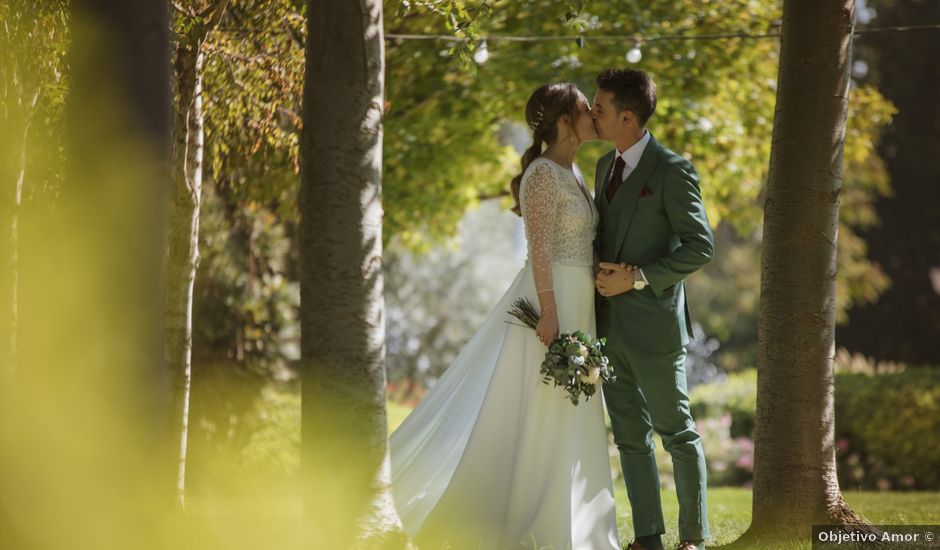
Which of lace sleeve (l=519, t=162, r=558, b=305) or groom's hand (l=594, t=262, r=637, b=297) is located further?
lace sleeve (l=519, t=162, r=558, b=305)

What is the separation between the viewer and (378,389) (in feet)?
15.1

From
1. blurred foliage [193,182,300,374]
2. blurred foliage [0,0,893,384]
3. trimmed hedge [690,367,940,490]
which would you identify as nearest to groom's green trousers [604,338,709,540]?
blurred foliage [0,0,893,384]

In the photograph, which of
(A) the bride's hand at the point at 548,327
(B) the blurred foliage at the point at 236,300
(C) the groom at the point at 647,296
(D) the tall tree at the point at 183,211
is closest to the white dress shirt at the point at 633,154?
(C) the groom at the point at 647,296

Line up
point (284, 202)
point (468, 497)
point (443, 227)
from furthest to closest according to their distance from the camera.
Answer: point (443, 227) < point (284, 202) < point (468, 497)

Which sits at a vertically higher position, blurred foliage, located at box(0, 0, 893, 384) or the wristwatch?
blurred foliage, located at box(0, 0, 893, 384)

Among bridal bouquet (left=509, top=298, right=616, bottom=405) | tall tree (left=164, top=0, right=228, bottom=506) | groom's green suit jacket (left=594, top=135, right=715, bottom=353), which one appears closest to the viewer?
bridal bouquet (left=509, top=298, right=616, bottom=405)

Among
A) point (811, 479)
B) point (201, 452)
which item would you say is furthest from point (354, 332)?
point (201, 452)

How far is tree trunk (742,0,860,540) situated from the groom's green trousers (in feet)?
2.29

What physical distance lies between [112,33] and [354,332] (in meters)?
1.55

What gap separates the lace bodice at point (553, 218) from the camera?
5.38m

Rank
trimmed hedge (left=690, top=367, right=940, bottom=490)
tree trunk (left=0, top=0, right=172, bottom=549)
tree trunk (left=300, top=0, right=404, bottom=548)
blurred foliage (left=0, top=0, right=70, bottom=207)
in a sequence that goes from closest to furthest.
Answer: tree trunk (left=0, top=0, right=172, bottom=549)
tree trunk (left=300, top=0, right=404, bottom=548)
blurred foliage (left=0, top=0, right=70, bottom=207)
trimmed hedge (left=690, top=367, right=940, bottom=490)

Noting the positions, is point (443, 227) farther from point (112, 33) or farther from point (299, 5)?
point (112, 33)

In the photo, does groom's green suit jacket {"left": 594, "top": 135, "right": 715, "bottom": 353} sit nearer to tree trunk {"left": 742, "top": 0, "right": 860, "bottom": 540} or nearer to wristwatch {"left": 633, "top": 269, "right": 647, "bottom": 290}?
wristwatch {"left": 633, "top": 269, "right": 647, "bottom": 290}

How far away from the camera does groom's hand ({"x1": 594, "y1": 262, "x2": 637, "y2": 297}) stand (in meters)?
5.22
